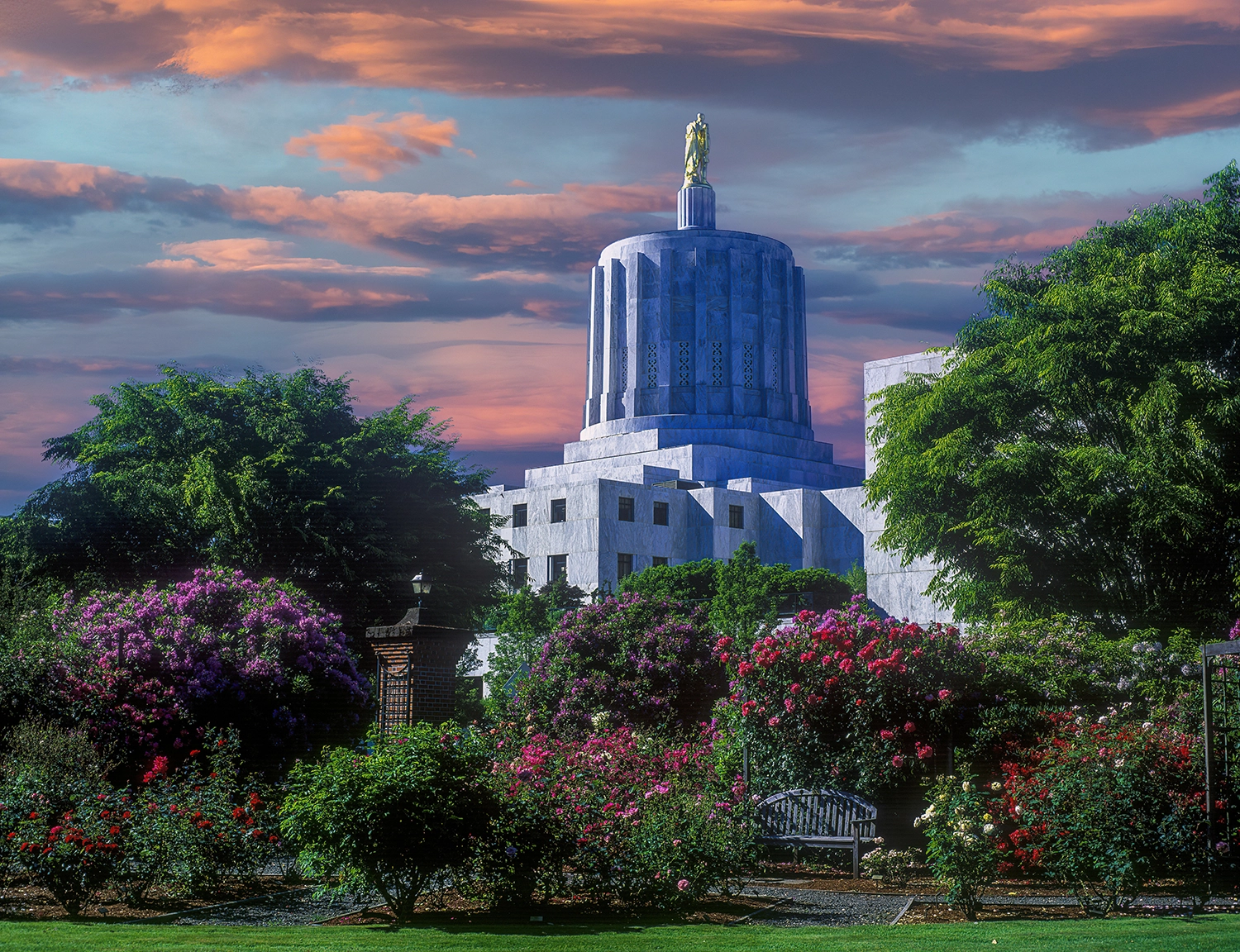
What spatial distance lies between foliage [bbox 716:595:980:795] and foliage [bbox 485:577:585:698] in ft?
22.4

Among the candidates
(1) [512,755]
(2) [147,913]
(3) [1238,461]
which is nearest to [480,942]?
(2) [147,913]

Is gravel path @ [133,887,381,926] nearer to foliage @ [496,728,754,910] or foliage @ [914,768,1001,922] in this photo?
foliage @ [496,728,754,910]

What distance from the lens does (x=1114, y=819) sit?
12.2m

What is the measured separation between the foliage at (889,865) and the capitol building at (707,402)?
5496 centimetres

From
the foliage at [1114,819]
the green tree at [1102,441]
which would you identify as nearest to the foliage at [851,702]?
the foliage at [1114,819]

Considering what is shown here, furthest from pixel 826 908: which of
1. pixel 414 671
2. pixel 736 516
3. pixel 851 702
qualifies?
pixel 736 516

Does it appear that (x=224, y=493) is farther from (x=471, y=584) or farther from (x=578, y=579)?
(x=578, y=579)

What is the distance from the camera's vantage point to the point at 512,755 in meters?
16.8

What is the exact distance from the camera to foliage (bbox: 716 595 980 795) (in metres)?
15.3

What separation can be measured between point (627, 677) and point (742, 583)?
3524 centimetres

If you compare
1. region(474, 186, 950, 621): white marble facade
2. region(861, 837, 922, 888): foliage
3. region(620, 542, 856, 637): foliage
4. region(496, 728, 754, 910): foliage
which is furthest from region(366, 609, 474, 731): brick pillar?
region(474, 186, 950, 621): white marble facade

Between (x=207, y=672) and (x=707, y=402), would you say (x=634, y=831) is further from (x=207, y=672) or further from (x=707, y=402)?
(x=707, y=402)

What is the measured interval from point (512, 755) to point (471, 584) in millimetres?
20355

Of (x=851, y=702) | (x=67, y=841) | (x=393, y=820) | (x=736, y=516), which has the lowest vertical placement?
(x=67, y=841)
